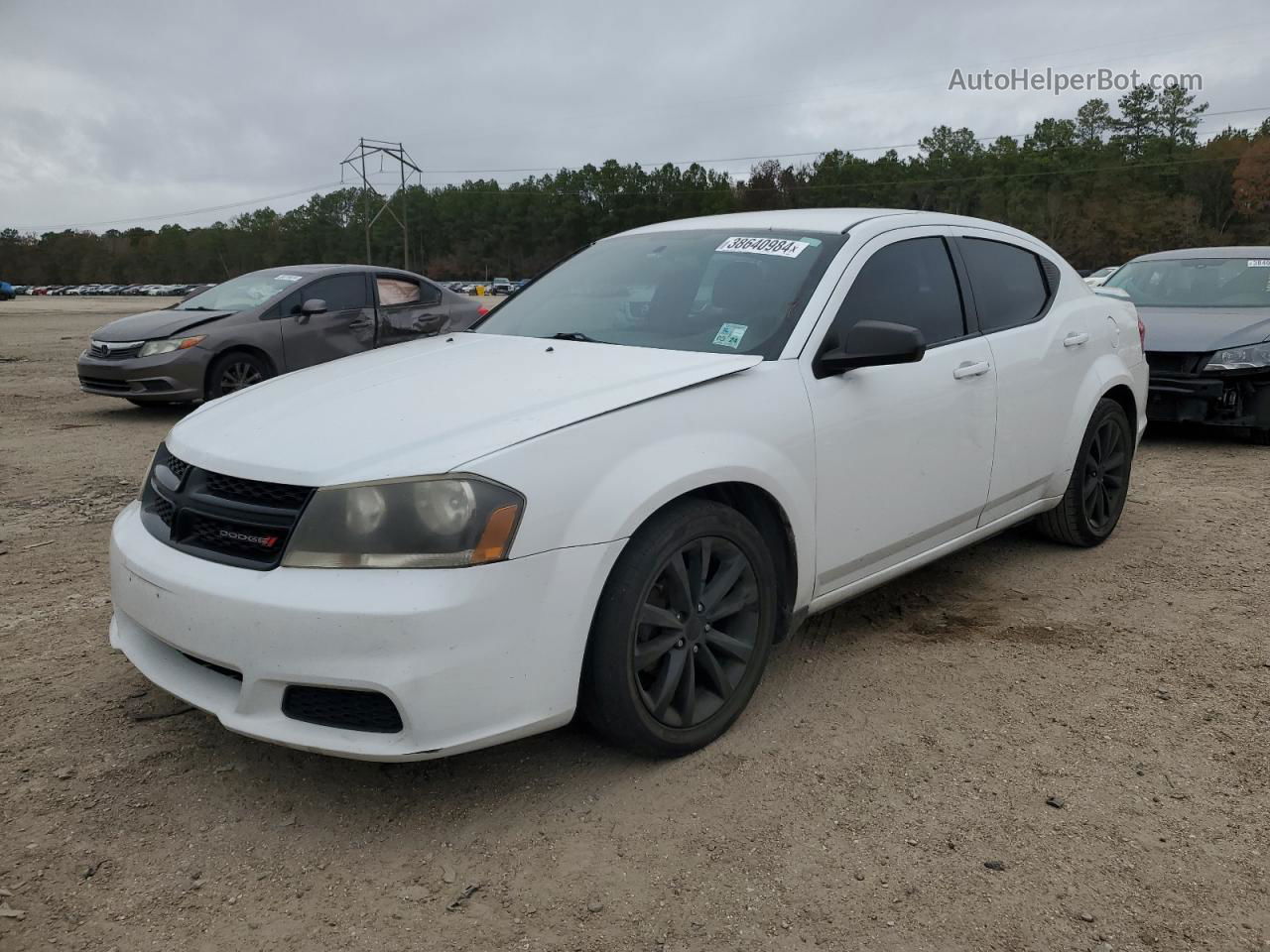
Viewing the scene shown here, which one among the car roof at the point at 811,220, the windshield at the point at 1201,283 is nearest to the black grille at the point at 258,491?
the car roof at the point at 811,220

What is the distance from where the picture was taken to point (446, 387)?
2980 millimetres

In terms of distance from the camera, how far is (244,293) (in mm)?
9953

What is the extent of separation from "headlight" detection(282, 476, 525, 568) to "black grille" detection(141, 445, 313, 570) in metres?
0.07

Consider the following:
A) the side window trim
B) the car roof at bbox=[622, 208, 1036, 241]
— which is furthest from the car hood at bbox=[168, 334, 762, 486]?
the side window trim

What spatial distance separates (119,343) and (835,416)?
8.17 m

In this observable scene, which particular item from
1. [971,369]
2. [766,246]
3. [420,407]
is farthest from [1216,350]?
[420,407]

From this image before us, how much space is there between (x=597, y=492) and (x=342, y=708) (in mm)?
815

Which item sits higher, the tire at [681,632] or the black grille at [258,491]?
the black grille at [258,491]

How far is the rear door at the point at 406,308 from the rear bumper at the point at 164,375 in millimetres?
1669

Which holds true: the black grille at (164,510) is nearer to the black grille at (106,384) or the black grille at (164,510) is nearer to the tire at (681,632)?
the tire at (681,632)

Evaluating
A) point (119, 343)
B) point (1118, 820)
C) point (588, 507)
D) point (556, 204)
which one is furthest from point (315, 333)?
point (556, 204)

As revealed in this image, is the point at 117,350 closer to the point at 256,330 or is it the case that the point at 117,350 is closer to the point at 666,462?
the point at 256,330

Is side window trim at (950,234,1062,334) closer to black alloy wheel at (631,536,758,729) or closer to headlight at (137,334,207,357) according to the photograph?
black alloy wheel at (631,536,758,729)

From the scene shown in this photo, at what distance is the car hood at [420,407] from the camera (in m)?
2.52
